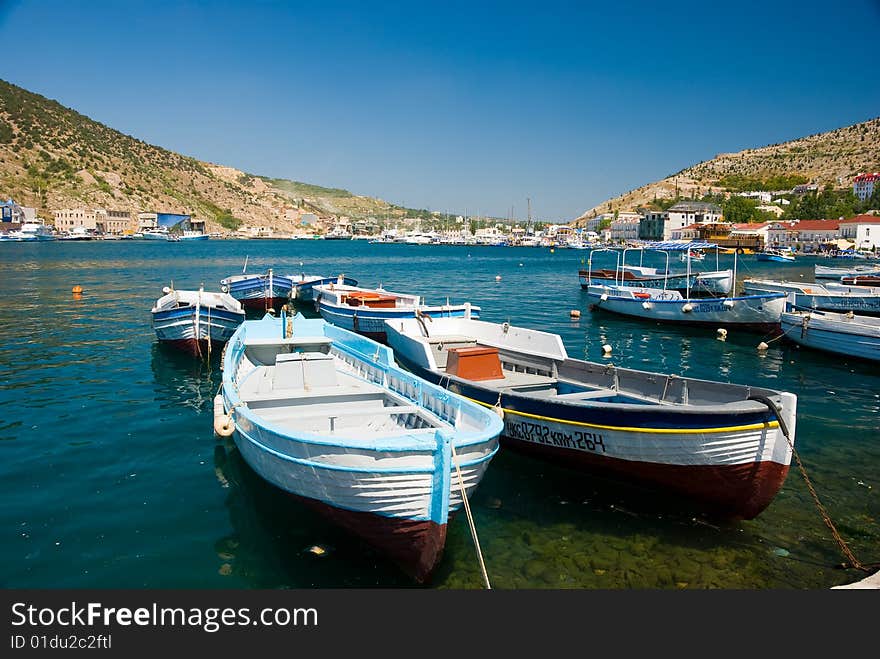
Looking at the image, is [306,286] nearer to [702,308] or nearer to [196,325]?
[196,325]

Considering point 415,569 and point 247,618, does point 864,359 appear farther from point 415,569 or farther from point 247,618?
point 247,618

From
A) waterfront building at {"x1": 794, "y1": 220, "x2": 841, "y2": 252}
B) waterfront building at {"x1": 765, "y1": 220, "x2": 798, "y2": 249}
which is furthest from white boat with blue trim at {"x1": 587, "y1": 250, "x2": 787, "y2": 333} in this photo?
waterfront building at {"x1": 765, "y1": 220, "x2": 798, "y2": 249}

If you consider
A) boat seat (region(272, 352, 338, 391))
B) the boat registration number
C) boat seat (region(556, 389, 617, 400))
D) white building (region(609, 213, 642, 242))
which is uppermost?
white building (region(609, 213, 642, 242))

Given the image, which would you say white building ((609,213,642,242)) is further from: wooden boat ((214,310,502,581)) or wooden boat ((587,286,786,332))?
wooden boat ((214,310,502,581))

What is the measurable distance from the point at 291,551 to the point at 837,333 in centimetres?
2392

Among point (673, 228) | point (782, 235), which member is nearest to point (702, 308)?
point (782, 235)

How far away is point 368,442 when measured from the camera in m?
7.57

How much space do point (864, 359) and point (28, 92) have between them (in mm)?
232370

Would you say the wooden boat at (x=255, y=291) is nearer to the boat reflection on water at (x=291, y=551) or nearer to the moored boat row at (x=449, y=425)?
the moored boat row at (x=449, y=425)

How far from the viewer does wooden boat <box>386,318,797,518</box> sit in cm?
903

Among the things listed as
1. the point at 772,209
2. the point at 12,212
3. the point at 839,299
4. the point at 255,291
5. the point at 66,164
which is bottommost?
the point at 255,291

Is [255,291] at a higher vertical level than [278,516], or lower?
higher

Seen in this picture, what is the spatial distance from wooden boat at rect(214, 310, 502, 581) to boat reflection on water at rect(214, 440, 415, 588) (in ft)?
1.77

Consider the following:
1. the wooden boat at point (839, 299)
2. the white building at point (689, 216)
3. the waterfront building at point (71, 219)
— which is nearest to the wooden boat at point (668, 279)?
the wooden boat at point (839, 299)
